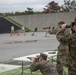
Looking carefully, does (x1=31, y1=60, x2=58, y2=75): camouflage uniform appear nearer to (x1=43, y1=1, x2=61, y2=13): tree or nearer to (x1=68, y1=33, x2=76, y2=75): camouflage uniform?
(x1=68, y1=33, x2=76, y2=75): camouflage uniform

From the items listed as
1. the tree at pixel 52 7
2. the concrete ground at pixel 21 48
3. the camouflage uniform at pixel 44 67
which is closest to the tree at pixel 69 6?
the tree at pixel 52 7

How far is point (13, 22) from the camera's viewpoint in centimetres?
5150

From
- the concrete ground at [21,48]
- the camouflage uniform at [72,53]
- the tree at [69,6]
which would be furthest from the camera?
the tree at [69,6]

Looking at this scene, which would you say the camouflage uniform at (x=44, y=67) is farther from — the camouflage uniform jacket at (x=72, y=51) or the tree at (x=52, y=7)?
the tree at (x=52, y=7)

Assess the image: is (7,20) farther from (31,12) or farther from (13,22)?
(31,12)

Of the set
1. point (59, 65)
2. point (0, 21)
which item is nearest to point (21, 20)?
point (0, 21)

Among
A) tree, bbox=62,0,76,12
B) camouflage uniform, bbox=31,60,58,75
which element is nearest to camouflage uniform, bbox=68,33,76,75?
camouflage uniform, bbox=31,60,58,75

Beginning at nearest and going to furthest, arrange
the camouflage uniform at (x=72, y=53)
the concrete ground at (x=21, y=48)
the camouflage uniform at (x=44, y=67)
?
the camouflage uniform at (x=72, y=53) < the camouflage uniform at (x=44, y=67) < the concrete ground at (x=21, y=48)

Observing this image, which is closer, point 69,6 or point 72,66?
point 72,66

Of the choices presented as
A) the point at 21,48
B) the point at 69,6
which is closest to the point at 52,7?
the point at 69,6

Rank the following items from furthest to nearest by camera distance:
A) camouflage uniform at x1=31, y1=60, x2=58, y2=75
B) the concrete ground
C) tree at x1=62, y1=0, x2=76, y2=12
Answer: tree at x1=62, y1=0, x2=76, y2=12 < the concrete ground < camouflage uniform at x1=31, y1=60, x2=58, y2=75

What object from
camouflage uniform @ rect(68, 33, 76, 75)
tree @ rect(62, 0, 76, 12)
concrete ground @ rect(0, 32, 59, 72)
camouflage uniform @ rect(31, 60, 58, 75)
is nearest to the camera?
camouflage uniform @ rect(68, 33, 76, 75)

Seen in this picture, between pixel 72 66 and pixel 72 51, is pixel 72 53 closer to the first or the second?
pixel 72 51

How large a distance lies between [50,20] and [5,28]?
7548 millimetres
